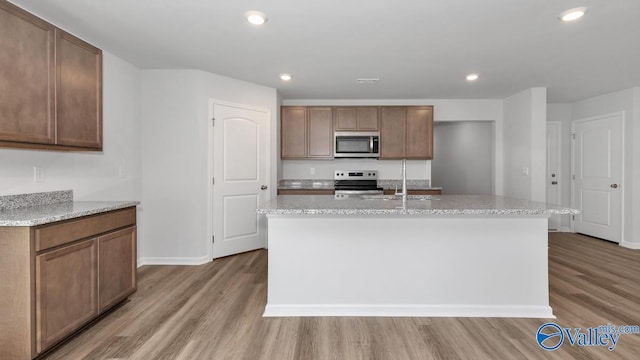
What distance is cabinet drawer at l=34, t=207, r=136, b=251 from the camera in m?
1.84

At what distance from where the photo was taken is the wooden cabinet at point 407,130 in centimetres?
506

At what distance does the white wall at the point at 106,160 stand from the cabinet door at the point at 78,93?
0.35 metres

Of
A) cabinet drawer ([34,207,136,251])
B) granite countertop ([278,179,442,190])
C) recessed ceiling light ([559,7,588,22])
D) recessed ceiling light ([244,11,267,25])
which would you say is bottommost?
cabinet drawer ([34,207,136,251])

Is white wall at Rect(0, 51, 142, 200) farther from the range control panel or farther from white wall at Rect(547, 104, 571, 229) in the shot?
white wall at Rect(547, 104, 571, 229)

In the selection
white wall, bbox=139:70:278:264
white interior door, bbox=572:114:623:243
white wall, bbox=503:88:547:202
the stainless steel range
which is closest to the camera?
white wall, bbox=139:70:278:264

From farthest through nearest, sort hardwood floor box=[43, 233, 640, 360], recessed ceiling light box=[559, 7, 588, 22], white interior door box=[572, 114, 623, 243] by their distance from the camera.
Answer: white interior door box=[572, 114, 623, 243] < recessed ceiling light box=[559, 7, 588, 22] < hardwood floor box=[43, 233, 640, 360]

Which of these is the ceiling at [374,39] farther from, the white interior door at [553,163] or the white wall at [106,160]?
the white interior door at [553,163]

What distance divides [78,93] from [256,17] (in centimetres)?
153

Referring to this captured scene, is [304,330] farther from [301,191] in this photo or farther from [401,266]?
[301,191]

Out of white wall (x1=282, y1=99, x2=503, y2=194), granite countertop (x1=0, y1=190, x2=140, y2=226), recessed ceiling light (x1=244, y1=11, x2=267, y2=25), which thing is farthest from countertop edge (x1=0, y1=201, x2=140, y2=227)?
white wall (x1=282, y1=99, x2=503, y2=194)

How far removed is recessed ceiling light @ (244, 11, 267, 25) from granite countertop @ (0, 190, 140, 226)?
1.79m

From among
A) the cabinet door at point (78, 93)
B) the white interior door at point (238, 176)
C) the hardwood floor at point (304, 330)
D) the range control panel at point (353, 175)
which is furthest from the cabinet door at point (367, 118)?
the cabinet door at point (78, 93)

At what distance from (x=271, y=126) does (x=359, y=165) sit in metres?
1.70

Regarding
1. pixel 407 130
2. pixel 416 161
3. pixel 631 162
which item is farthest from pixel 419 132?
pixel 631 162
